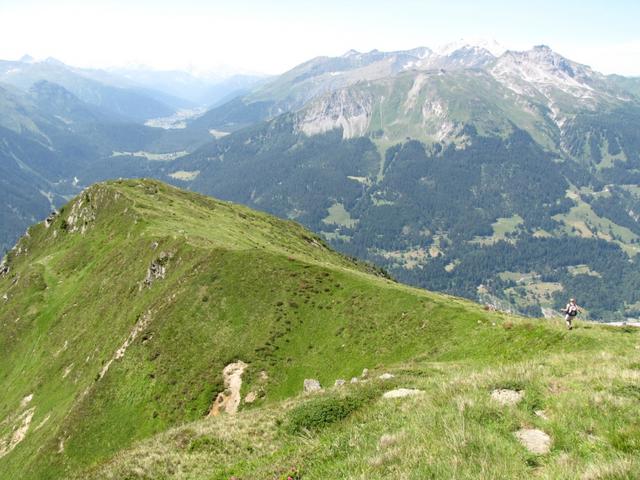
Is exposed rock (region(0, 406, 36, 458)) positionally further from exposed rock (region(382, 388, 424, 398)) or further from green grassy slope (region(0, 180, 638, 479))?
exposed rock (region(382, 388, 424, 398))

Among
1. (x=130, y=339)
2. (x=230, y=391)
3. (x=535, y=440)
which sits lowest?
(x=130, y=339)

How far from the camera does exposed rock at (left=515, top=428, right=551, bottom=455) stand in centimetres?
1334

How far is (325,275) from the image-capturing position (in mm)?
73438

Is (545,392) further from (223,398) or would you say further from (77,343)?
(77,343)

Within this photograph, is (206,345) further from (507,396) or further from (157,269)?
(507,396)

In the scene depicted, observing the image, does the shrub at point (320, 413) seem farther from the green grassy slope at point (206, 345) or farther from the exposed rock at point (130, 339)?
the exposed rock at point (130, 339)

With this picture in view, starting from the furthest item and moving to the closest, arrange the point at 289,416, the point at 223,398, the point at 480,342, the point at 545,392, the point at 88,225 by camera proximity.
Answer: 1. the point at 88,225
2. the point at 223,398
3. the point at 480,342
4. the point at 289,416
5. the point at 545,392

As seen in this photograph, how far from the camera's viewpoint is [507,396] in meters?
18.0

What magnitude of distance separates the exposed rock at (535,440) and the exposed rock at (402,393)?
23.3 ft

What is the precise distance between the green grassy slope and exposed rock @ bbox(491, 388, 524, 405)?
3.48 ft

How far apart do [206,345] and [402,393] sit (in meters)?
48.0

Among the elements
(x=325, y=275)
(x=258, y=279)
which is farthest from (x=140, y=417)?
(x=325, y=275)

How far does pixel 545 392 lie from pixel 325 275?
56074 millimetres

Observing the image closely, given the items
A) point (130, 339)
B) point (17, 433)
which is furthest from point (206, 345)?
point (17, 433)
